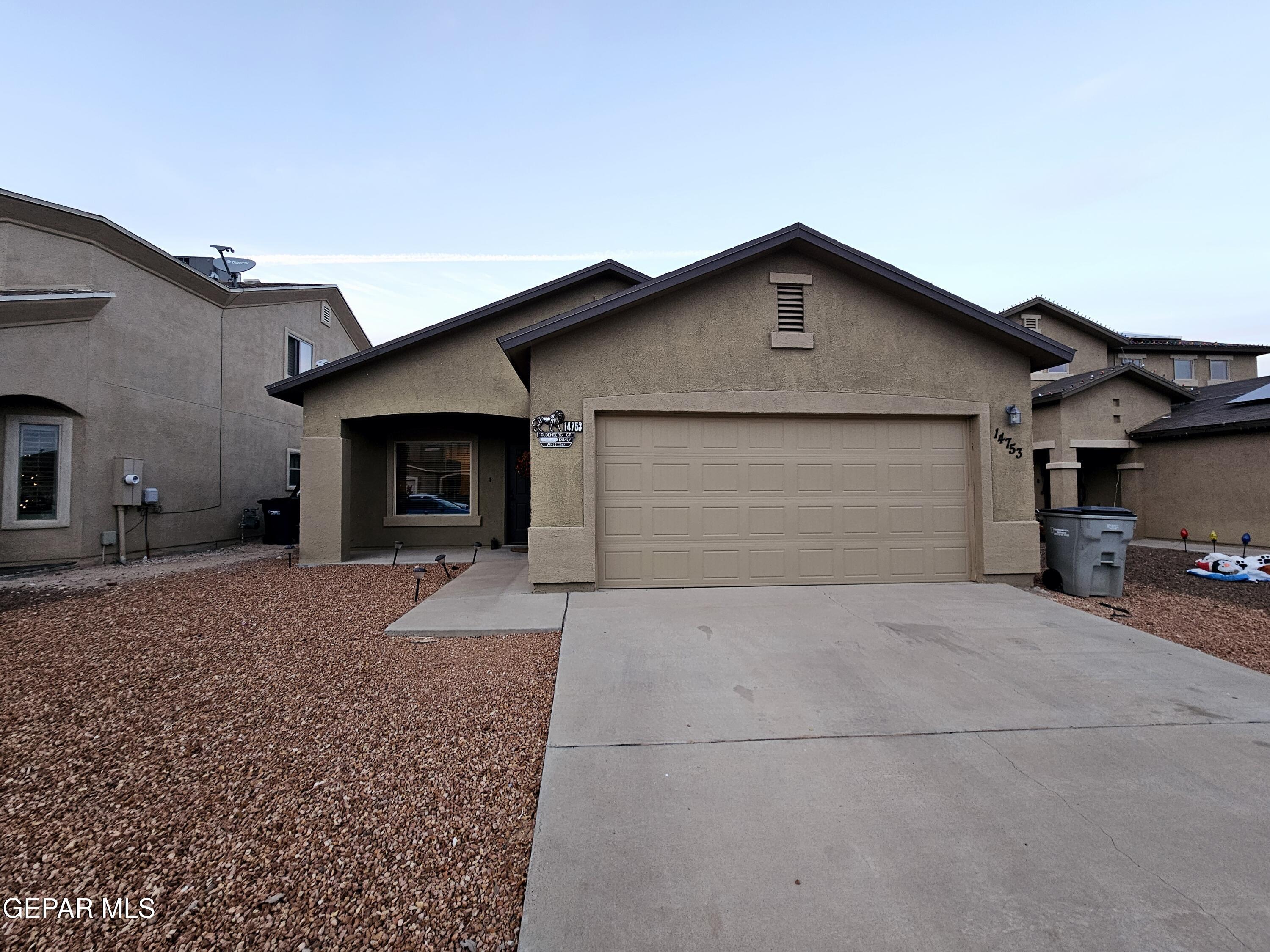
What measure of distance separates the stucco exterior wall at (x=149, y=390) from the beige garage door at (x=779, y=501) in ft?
32.1

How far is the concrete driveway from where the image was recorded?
1.95 m

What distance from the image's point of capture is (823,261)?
695 centimetres

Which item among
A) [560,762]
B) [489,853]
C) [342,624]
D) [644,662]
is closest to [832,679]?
[644,662]

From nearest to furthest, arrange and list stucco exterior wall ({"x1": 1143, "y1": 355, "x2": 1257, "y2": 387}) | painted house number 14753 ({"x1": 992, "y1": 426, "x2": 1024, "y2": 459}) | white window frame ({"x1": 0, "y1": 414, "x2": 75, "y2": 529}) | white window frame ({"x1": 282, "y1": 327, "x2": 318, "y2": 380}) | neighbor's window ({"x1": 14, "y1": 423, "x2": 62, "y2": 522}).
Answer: painted house number 14753 ({"x1": 992, "y1": 426, "x2": 1024, "y2": 459}) → white window frame ({"x1": 0, "y1": 414, "x2": 75, "y2": 529}) → neighbor's window ({"x1": 14, "y1": 423, "x2": 62, "y2": 522}) → white window frame ({"x1": 282, "y1": 327, "x2": 318, "y2": 380}) → stucco exterior wall ({"x1": 1143, "y1": 355, "x2": 1257, "y2": 387})

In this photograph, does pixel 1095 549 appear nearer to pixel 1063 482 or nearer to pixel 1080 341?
pixel 1063 482

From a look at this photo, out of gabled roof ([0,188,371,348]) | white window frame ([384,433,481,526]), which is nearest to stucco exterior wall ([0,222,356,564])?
gabled roof ([0,188,371,348])

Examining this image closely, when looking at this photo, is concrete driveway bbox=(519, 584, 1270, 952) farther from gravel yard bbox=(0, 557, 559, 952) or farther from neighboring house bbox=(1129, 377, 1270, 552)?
neighboring house bbox=(1129, 377, 1270, 552)

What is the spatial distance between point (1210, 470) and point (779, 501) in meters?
Result: 11.4

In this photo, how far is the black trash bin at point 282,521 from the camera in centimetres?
1251

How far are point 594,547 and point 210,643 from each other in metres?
3.83

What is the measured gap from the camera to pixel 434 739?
10.6ft

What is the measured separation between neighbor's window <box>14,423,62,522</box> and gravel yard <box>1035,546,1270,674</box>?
15.5 metres

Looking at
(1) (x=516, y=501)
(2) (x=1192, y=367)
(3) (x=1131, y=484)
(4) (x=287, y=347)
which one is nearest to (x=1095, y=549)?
(3) (x=1131, y=484)

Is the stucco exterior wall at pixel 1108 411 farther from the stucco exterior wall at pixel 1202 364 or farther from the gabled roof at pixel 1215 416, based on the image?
the stucco exterior wall at pixel 1202 364
